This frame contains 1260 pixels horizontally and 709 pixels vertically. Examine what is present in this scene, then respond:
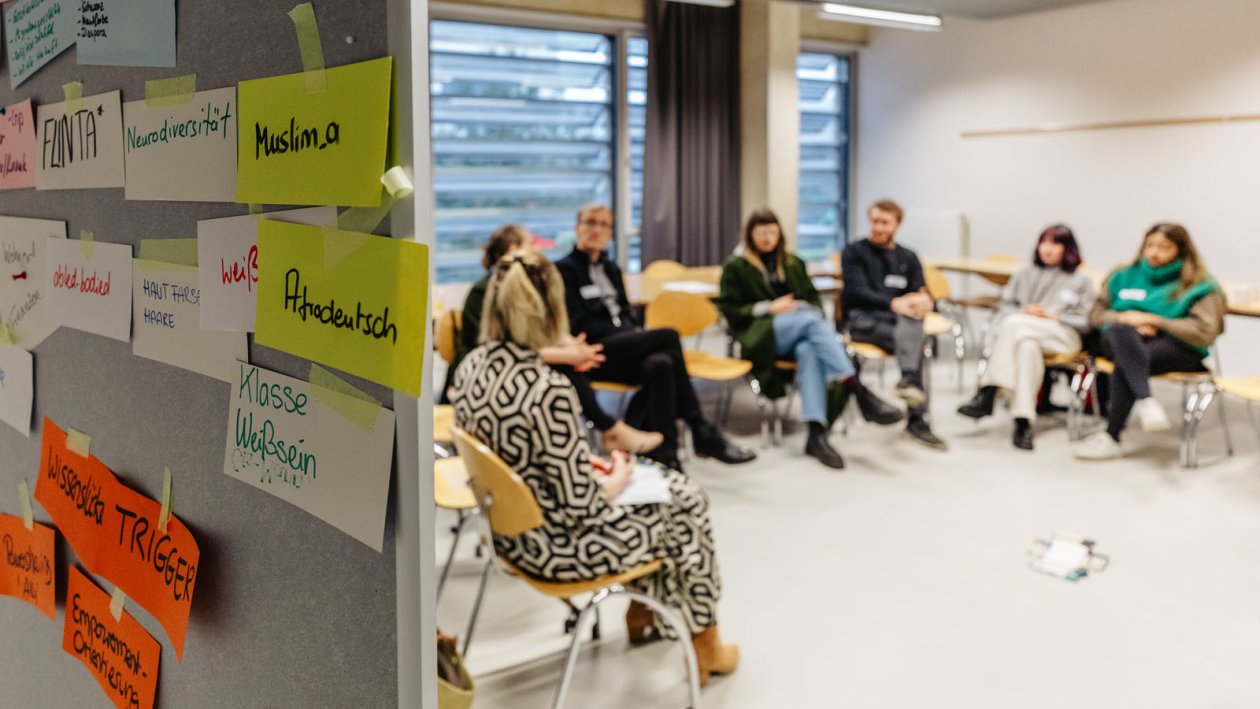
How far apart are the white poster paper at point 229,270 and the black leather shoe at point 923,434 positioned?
14.3ft

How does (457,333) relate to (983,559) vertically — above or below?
above

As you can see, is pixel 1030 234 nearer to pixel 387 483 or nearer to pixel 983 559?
pixel 983 559

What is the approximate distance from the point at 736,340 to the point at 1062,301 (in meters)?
1.67

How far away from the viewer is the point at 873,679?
2.68m

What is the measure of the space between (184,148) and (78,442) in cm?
47

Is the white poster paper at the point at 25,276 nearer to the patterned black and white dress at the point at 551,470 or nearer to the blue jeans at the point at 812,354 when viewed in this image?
the patterned black and white dress at the point at 551,470

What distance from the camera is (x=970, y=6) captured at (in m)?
7.51

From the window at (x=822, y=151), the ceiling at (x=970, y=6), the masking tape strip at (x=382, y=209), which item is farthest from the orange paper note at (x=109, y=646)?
the window at (x=822, y=151)

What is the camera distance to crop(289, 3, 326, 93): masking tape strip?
0.85 meters

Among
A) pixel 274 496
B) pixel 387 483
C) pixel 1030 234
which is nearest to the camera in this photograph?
pixel 387 483

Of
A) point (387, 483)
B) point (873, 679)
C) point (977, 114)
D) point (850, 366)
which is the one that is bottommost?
point (873, 679)

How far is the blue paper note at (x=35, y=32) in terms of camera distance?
120cm

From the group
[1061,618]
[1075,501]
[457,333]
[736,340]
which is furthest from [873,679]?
[736,340]

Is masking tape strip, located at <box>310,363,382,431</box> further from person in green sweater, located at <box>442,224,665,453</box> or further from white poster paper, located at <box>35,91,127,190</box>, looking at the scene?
person in green sweater, located at <box>442,224,665,453</box>
